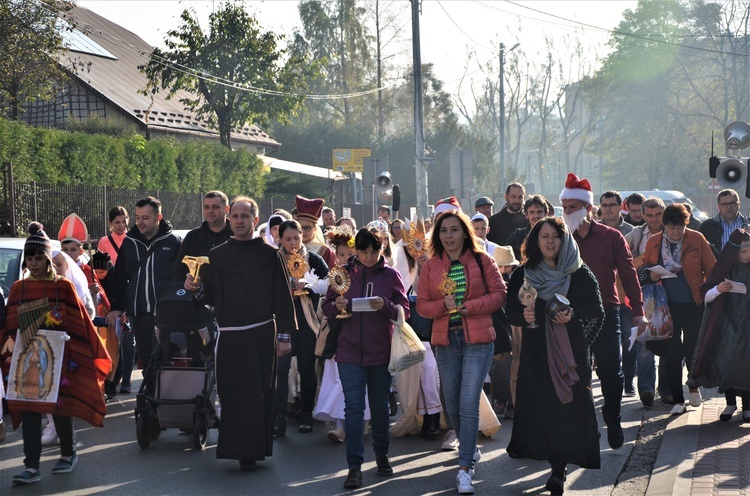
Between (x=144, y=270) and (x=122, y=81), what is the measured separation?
124ft

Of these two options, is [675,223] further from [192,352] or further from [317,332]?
[192,352]

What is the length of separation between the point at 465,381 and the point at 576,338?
794 millimetres

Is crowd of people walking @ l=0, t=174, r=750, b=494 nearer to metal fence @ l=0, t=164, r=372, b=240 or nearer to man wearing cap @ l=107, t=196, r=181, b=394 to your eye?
man wearing cap @ l=107, t=196, r=181, b=394

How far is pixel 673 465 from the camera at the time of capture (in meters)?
8.26

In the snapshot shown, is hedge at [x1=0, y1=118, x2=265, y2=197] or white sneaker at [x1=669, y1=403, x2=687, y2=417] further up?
hedge at [x1=0, y1=118, x2=265, y2=197]

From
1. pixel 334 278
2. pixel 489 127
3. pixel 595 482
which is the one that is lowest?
pixel 595 482

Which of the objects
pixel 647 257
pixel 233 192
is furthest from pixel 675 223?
pixel 233 192

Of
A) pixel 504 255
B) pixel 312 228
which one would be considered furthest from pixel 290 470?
pixel 504 255

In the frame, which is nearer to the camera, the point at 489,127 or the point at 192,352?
the point at 192,352

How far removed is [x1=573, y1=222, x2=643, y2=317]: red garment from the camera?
9148 millimetres

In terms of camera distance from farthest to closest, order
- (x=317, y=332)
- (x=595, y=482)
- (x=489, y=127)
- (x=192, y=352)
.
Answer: (x=489, y=127)
(x=317, y=332)
(x=192, y=352)
(x=595, y=482)

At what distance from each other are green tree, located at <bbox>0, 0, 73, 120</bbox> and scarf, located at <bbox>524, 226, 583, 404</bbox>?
20864mm

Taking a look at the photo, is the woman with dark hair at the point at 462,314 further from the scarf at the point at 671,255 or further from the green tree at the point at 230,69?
the green tree at the point at 230,69

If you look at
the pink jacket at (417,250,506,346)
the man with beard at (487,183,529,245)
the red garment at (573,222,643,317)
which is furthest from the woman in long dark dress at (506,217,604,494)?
the man with beard at (487,183,529,245)
